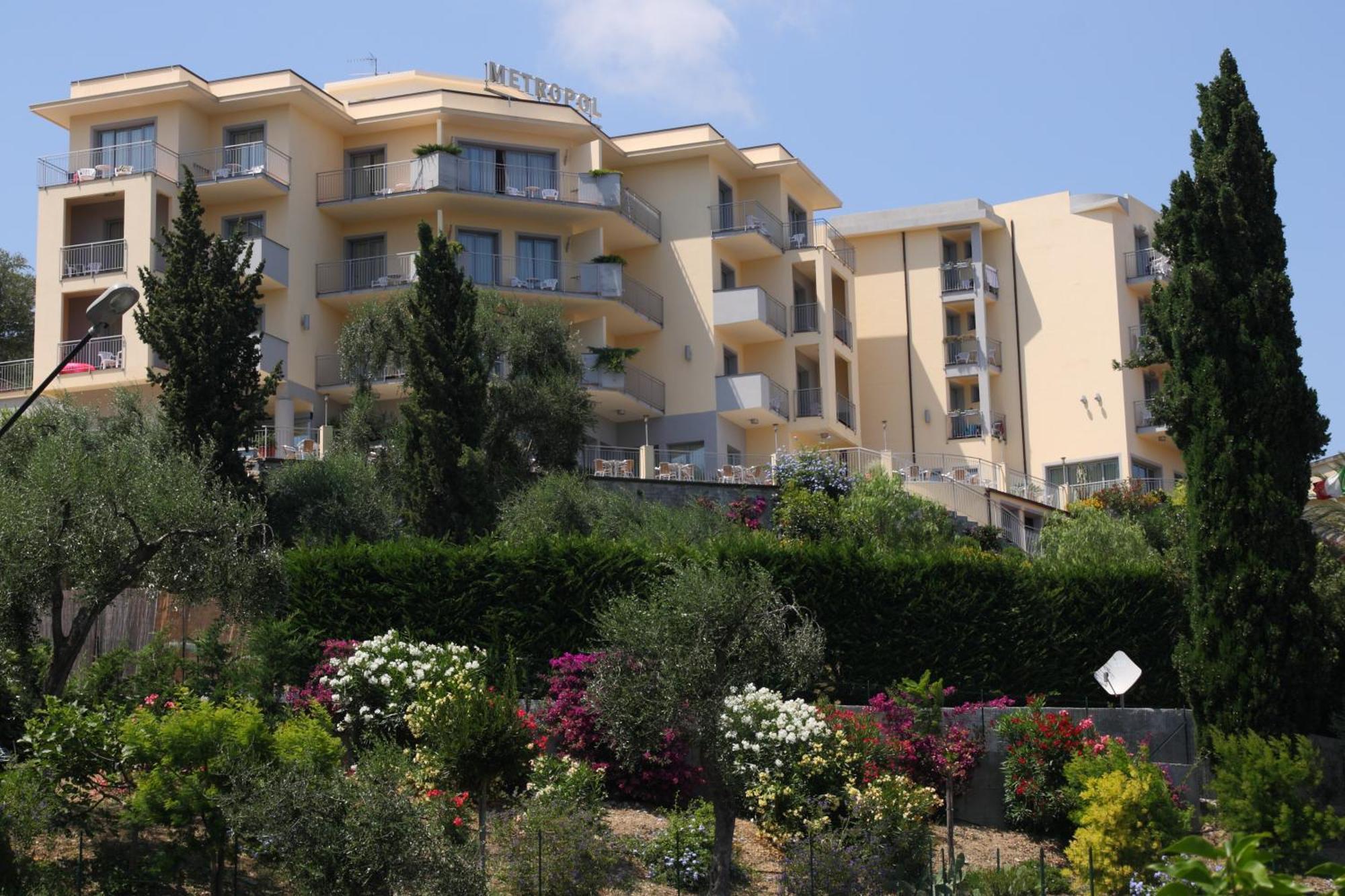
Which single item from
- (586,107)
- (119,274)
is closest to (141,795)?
(119,274)

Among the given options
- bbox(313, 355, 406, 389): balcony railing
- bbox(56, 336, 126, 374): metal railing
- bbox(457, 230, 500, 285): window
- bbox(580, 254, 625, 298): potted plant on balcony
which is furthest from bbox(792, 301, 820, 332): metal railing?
bbox(56, 336, 126, 374): metal railing

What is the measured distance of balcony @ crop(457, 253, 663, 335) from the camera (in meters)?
47.9

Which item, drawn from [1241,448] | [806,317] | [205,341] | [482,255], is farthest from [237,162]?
[1241,448]

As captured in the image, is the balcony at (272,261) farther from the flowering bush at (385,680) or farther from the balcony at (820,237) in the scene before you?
the flowering bush at (385,680)

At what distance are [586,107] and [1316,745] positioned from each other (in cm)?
3531

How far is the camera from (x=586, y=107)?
5391 cm

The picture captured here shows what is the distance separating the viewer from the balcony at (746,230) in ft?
167

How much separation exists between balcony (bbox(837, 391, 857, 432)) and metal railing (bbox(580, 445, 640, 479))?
25.1 ft

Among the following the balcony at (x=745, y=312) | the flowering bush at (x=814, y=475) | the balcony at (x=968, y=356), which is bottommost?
the flowering bush at (x=814, y=475)

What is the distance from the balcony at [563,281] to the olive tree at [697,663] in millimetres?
27066

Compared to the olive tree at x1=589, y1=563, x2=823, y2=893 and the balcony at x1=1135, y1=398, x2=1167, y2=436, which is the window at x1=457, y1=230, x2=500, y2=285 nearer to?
the balcony at x1=1135, y1=398, x2=1167, y2=436

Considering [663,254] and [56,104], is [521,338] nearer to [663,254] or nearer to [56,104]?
[663,254]

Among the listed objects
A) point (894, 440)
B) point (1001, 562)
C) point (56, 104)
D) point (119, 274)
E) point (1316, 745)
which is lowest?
point (1316, 745)

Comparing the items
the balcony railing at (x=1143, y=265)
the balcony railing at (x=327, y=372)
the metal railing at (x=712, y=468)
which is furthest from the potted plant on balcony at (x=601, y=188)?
the balcony railing at (x=1143, y=265)
